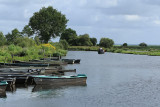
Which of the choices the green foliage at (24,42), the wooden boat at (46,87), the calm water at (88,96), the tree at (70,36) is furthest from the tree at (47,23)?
the wooden boat at (46,87)

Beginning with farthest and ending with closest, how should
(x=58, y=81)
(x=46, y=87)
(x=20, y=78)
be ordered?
(x=20, y=78)
(x=58, y=81)
(x=46, y=87)

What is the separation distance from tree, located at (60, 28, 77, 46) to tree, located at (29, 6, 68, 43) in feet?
182

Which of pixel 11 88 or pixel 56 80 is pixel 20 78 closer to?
pixel 11 88

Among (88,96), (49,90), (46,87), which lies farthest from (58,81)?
(88,96)

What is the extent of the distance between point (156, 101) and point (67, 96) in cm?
941

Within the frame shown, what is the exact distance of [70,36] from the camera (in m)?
187

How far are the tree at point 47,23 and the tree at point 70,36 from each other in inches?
2184

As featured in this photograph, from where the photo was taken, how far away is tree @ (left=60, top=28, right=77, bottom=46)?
7269 inches

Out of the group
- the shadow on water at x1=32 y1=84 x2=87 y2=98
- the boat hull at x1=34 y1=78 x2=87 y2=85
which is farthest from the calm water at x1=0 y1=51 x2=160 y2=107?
the boat hull at x1=34 y1=78 x2=87 y2=85

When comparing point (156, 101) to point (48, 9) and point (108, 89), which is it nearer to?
point (108, 89)

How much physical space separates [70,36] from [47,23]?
60149mm

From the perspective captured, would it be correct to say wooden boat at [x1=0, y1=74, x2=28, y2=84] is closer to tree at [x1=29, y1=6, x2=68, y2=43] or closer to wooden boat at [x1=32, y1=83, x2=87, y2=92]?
wooden boat at [x1=32, y1=83, x2=87, y2=92]

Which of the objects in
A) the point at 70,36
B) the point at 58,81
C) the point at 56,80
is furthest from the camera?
the point at 70,36

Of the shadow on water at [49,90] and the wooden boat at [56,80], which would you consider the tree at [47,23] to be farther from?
the shadow on water at [49,90]
